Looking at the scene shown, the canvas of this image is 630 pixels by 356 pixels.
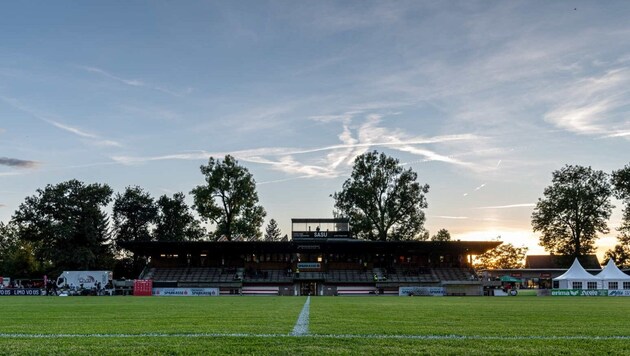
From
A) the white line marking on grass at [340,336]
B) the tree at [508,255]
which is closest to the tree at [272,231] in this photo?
the tree at [508,255]

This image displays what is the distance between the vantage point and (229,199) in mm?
91625

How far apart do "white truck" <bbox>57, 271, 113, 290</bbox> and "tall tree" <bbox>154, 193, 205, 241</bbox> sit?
2959 centimetres

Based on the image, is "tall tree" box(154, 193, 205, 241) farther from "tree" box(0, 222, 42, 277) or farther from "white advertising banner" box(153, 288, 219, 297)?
"white advertising banner" box(153, 288, 219, 297)

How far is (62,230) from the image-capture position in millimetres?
88812

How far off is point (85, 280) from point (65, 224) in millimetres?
21262

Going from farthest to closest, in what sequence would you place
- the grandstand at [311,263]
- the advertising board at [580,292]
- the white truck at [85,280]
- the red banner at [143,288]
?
the grandstand at [311,263]
the white truck at [85,280]
the red banner at [143,288]
the advertising board at [580,292]

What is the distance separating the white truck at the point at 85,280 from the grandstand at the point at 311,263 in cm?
722

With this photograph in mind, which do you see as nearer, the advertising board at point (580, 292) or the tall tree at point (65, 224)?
the advertising board at point (580, 292)

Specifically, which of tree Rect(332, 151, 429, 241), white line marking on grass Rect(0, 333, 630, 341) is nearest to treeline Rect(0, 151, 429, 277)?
tree Rect(332, 151, 429, 241)

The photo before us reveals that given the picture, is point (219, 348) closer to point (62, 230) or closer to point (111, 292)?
point (111, 292)

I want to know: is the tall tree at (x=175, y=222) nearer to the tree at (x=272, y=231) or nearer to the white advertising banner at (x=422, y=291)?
the white advertising banner at (x=422, y=291)

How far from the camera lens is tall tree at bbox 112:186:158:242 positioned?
106000 millimetres

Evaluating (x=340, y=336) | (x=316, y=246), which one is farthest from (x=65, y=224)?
(x=340, y=336)

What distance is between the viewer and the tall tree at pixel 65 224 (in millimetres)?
89438
